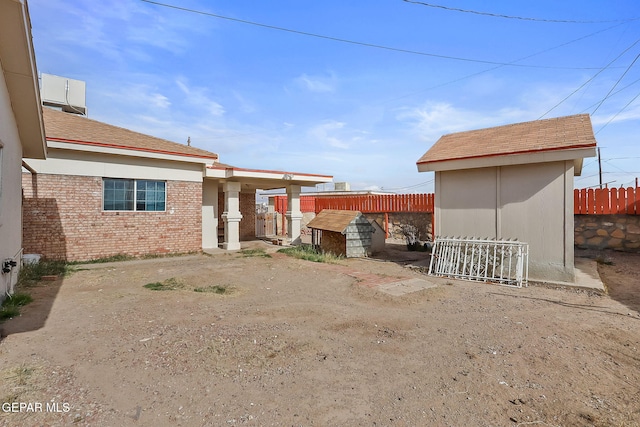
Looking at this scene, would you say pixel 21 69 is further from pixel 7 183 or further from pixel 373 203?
pixel 373 203

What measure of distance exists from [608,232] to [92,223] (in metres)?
17.1

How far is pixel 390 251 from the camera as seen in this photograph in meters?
13.5

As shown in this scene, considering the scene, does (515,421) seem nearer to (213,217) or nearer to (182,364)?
(182,364)

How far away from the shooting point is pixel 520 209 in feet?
26.0

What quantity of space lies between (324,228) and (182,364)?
9366 mm

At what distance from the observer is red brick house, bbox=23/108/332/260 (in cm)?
923

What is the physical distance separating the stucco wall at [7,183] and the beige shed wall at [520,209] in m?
9.35

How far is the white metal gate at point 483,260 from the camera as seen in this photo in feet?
25.1

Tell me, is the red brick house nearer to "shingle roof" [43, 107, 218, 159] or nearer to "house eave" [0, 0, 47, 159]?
"shingle roof" [43, 107, 218, 159]

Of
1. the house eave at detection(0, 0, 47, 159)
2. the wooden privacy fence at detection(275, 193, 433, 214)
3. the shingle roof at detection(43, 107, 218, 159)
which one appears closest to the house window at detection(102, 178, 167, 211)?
the shingle roof at detection(43, 107, 218, 159)

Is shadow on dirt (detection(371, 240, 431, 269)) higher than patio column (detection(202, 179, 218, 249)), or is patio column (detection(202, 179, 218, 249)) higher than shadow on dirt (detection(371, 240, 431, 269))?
patio column (detection(202, 179, 218, 249))

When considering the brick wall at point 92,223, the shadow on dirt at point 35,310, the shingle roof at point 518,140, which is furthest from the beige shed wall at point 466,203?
the shadow on dirt at point 35,310

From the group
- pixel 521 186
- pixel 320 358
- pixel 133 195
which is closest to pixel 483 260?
pixel 521 186

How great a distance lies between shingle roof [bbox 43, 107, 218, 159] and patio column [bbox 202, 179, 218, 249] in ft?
5.33
